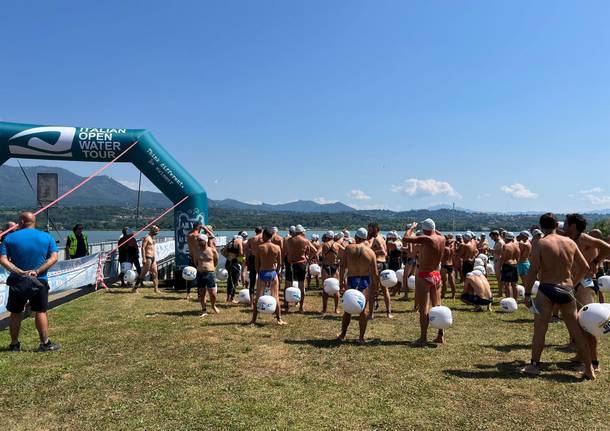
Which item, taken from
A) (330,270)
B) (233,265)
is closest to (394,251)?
(330,270)

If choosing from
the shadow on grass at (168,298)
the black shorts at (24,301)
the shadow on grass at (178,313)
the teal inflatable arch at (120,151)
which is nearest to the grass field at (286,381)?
the black shorts at (24,301)

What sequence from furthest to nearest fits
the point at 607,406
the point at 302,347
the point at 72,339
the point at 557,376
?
1. the point at 72,339
2. the point at 302,347
3. the point at 557,376
4. the point at 607,406

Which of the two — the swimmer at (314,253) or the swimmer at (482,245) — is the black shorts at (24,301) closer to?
the swimmer at (314,253)

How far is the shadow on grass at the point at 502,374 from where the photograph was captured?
206 inches

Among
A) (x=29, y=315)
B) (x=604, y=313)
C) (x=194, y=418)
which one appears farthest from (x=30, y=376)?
(x=604, y=313)

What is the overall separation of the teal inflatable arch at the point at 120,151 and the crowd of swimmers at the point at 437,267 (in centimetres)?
162

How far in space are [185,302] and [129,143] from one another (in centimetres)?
456

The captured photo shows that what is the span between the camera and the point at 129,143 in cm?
1213

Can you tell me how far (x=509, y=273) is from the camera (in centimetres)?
1093

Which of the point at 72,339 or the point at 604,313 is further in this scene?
the point at 72,339

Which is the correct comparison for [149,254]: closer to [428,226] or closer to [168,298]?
[168,298]

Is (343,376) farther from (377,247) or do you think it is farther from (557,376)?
(377,247)

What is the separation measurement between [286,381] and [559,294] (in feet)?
10.6

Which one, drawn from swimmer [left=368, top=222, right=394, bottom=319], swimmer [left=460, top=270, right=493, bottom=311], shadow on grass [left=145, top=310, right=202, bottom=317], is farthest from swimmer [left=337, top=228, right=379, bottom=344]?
swimmer [left=460, top=270, right=493, bottom=311]
